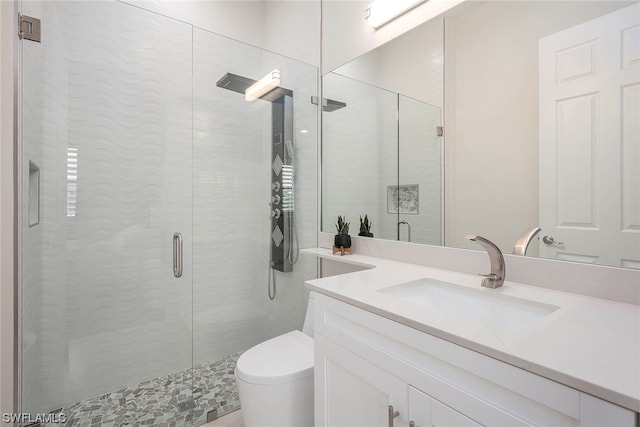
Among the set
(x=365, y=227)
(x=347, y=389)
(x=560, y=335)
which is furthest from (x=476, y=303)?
(x=365, y=227)

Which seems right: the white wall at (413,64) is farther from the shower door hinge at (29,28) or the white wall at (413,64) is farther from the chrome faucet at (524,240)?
the shower door hinge at (29,28)

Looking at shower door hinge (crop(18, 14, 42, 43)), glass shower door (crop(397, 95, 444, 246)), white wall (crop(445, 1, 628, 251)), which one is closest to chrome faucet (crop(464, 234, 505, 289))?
white wall (crop(445, 1, 628, 251))

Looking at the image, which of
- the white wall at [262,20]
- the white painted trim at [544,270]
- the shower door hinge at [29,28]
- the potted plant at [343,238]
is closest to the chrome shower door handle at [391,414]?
the white painted trim at [544,270]

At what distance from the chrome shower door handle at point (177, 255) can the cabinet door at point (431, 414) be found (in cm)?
162

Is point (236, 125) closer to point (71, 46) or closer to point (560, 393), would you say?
point (71, 46)

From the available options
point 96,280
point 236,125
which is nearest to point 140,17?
point 236,125

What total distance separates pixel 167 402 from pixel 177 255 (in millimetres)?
828

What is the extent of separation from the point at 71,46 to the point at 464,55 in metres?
2.02

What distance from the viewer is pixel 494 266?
1.05m

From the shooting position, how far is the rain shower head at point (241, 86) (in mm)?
2079

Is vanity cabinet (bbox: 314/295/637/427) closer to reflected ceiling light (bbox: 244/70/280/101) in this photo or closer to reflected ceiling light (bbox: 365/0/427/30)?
reflected ceiling light (bbox: 365/0/427/30)

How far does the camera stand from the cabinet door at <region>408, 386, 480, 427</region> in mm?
661

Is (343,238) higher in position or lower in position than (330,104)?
lower

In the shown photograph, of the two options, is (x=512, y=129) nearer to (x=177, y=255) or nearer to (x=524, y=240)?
(x=524, y=240)
